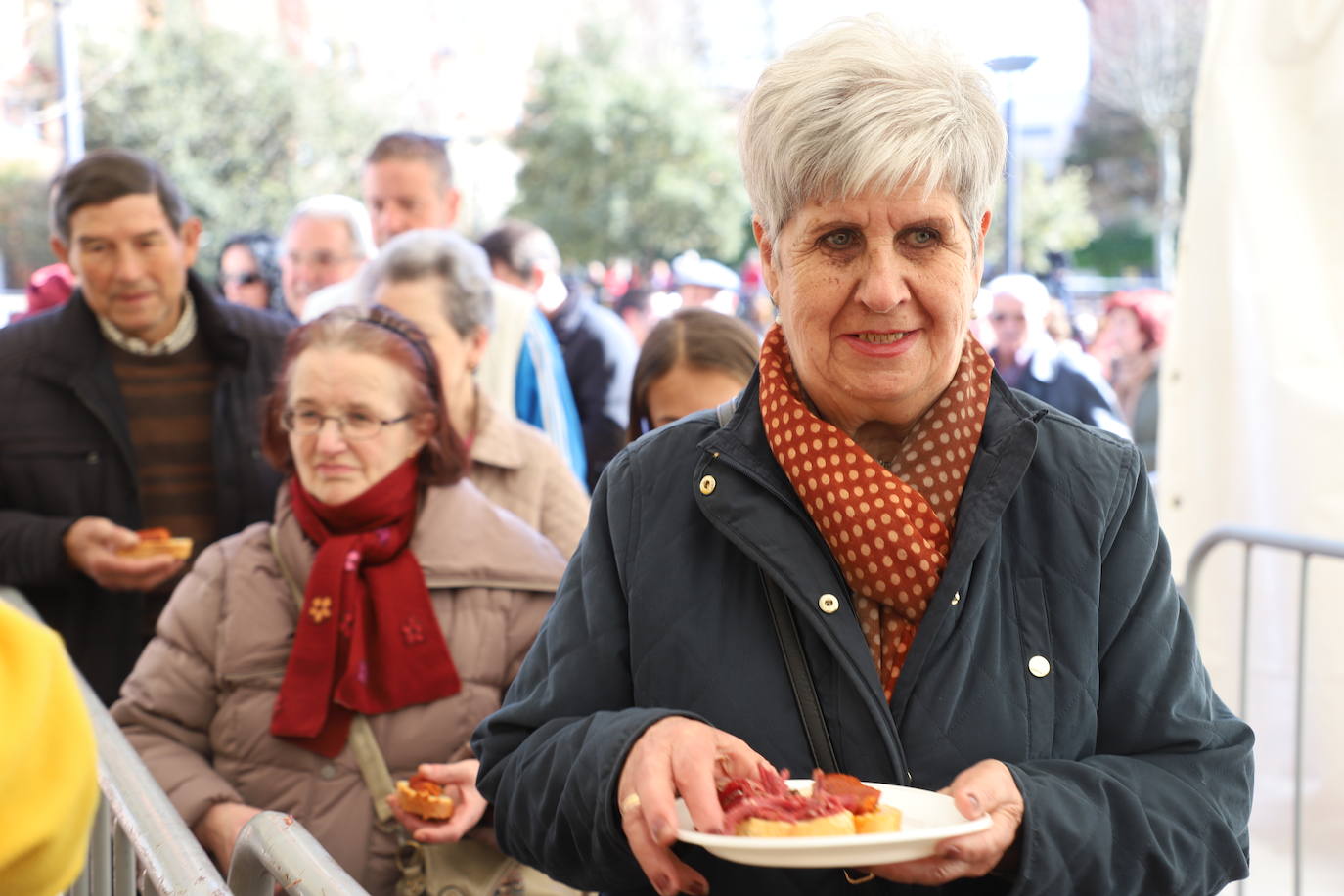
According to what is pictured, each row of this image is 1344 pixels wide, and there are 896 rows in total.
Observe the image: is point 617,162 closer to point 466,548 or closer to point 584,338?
point 584,338

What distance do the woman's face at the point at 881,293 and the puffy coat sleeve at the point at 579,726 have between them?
0.32 meters

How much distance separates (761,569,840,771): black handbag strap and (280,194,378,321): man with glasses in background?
487 centimetres

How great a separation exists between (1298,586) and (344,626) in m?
2.96

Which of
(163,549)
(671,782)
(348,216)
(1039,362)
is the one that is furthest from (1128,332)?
(671,782)

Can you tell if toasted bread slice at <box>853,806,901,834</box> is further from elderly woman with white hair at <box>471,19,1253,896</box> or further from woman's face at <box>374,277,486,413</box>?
woman's face at <box>374,277,486,413</box>

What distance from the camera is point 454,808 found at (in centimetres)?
271

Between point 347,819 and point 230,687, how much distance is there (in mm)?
397

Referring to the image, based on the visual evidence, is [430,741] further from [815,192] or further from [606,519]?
[815,192]

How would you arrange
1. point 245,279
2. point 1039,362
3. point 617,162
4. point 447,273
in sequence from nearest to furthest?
point 447,273, point 1039,362, point 245,279, point 617,162

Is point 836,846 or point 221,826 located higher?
point 836,846

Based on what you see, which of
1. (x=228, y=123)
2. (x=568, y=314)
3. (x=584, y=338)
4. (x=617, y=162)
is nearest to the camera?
(x=584, y=338)

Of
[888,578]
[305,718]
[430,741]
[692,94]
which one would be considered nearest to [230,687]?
[305,718]

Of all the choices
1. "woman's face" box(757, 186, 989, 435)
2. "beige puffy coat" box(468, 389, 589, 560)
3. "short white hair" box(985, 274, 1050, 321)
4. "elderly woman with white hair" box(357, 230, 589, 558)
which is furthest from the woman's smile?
"short white hair" box(985, 274, 1050, 321)

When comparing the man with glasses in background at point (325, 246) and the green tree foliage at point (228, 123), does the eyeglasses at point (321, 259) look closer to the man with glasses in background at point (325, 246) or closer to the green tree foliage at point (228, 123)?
the man with glasses in background at point (325, 246)
